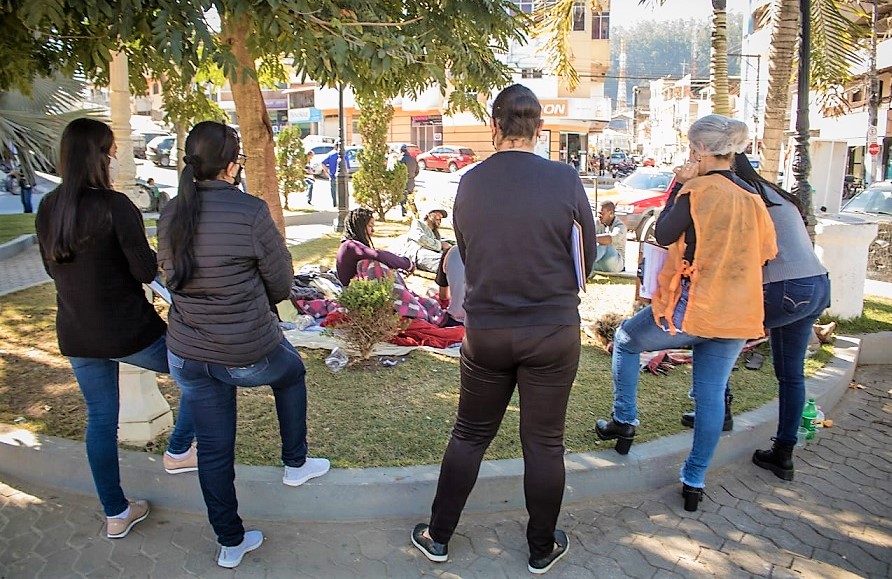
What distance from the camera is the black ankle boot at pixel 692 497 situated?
136 inches

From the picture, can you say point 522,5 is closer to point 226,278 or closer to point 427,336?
point 427,336

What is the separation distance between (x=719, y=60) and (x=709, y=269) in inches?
199

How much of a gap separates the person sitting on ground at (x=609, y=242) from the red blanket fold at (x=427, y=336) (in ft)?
11.5

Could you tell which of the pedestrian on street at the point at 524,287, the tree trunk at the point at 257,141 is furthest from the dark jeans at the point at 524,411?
the tree trunk at the point at 257,141

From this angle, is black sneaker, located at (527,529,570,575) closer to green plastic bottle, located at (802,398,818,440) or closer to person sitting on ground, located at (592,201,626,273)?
green plastic bottle, located at (802,398,818,440)

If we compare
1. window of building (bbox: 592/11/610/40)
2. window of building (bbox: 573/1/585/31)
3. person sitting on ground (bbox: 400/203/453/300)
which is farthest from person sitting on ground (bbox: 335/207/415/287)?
window of building (bbox: 592/11/610/40)

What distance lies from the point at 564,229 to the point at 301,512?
1.91 m

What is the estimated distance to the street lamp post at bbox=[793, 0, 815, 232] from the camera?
5.88 meters

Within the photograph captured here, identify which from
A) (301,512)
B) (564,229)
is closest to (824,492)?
(564,229)

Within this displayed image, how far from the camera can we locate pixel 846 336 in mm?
6113

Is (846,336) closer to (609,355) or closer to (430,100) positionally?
(609,355)

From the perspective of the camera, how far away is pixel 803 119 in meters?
6.11

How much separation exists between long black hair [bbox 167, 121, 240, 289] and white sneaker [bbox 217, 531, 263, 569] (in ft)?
3.87

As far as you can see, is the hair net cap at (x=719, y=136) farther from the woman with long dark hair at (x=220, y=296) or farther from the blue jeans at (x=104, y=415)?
the blue jeans at (x=104, y=415)
